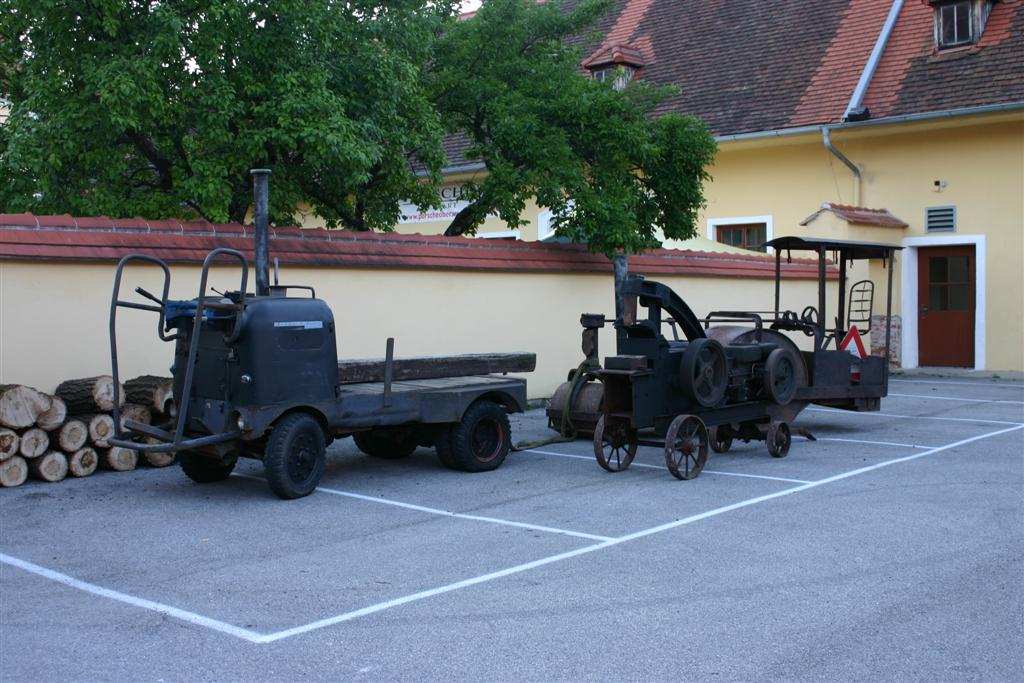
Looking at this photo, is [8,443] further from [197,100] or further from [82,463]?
[197,100]

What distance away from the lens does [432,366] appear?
10773mm

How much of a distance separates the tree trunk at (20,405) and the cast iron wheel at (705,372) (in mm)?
5667

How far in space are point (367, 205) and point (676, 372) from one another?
6832 millimetres

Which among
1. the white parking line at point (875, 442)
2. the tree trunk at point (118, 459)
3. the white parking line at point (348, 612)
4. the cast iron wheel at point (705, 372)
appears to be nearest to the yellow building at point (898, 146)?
the white parking line at point (875, 442)

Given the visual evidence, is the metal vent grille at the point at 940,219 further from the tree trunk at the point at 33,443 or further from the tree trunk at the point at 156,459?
the tree trunk at the point at 33,443

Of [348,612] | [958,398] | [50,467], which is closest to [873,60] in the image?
[958,398]

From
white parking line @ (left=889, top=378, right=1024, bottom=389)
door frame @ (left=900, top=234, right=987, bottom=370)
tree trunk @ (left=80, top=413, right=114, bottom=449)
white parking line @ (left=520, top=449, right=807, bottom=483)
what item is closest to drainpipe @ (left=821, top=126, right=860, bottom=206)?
door frame @ (left=900, top=234, right=987, bottom=370)

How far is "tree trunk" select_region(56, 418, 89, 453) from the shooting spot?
986 centimetres

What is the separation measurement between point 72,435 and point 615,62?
19040 mm

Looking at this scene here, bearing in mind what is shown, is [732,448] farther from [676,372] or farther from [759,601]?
[759,601]

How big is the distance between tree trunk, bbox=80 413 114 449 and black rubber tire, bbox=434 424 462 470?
9.80 ft

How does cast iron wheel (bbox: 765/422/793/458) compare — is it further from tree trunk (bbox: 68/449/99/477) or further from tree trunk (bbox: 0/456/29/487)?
tree trunk (bbox: 0/456/29/487)

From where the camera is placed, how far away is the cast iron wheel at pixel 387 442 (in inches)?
432

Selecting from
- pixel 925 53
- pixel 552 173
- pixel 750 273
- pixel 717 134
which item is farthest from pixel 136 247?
pixel 925 53
